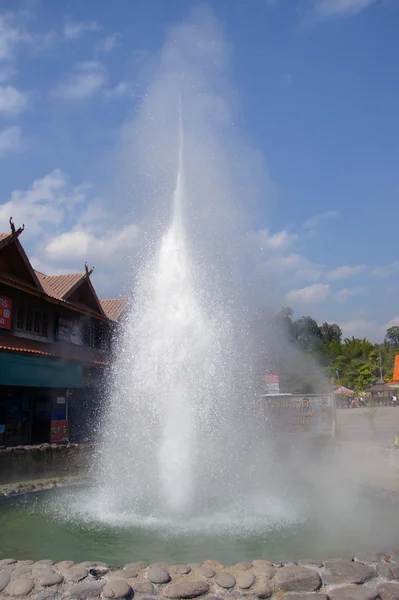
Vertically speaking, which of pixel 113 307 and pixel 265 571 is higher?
Answer: pixel 113 307

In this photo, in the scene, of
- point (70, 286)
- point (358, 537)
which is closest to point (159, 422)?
point (358, 537)

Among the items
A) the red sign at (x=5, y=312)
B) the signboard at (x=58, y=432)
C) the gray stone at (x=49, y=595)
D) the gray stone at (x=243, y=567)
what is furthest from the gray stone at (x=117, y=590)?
the red sign at (x=5, y=312)

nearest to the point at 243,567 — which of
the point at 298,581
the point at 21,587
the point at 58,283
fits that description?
the point at 298,581

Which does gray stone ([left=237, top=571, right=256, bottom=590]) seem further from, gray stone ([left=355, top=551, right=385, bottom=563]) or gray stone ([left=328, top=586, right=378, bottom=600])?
gray stone ([left=355, top=551, right=385, bottom=563])

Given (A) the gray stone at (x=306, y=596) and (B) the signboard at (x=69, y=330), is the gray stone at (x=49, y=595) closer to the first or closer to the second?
(A) the gray stone at (x=306, y=596)

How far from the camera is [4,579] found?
541 centimetres

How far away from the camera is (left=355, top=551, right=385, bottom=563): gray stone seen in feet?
19.4

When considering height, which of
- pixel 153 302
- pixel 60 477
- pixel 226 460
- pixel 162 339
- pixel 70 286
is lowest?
pixel 60 477

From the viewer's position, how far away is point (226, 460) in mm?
10344

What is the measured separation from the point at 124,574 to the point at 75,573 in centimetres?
55

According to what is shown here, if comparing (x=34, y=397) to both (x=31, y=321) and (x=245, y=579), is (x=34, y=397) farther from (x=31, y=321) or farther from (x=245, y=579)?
(x=245, y=579)

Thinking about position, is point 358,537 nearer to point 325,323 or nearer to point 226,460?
point 226,460

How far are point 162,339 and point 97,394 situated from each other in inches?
570

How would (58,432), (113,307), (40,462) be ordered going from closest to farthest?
1. (40,462)
2. (58,432)
3. (113,307)
